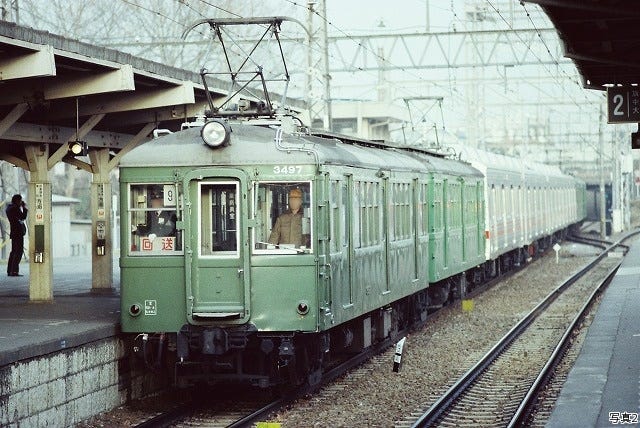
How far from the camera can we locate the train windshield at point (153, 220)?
38.3 ft

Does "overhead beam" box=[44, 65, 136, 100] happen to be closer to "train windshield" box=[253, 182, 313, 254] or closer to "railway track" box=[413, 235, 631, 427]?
"train windshield" box=[253, 182, 313, 254]

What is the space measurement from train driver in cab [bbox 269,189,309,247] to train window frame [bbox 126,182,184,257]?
89 cm

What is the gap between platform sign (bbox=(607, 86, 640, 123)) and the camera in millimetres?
15055

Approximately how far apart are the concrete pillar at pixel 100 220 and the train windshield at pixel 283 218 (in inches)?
272

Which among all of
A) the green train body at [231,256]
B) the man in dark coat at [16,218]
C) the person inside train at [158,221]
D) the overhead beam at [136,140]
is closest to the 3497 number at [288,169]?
the green train body at [231,256]

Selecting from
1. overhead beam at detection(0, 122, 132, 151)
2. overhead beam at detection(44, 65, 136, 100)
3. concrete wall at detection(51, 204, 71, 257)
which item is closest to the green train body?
overhead beam at detection(44, 65, 136, 100)

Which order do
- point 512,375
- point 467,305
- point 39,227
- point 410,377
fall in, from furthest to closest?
point 467,305, point 39,227, point 512,375, point 410,377

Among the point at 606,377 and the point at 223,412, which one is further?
the point at 606,377

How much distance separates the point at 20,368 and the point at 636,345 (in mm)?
8006

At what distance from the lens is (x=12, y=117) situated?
13750 mm

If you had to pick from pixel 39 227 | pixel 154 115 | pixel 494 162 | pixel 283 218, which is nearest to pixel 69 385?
pixel 283 218

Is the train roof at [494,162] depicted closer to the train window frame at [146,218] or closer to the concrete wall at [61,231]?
the concrete wall at [61,231]

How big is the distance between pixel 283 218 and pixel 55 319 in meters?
3.04

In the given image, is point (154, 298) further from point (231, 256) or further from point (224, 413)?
point (224, 413)
